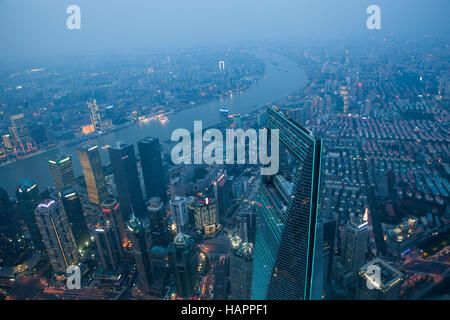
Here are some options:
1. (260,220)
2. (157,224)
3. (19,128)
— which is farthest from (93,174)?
(260,220)

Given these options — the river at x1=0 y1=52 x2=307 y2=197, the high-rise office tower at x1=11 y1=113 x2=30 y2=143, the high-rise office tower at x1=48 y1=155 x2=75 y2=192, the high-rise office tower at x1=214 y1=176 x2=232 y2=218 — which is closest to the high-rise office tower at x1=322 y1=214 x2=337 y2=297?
the high-rise office tower at x1=214 y1=176 x2=232 y2=218

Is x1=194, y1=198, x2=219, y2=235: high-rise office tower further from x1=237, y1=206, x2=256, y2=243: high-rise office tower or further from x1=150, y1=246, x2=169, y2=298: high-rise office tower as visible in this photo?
x1=237, y1=206, x2=256, y2=243: high-rise office tower

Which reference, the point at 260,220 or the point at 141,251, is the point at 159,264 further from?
the point at 260,220

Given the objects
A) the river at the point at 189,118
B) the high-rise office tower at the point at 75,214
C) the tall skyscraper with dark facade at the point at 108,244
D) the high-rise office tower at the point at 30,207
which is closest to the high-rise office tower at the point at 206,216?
the tall skyscraper with dark facade at the point at 108,244

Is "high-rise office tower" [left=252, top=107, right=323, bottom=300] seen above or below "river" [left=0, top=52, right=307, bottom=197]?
above

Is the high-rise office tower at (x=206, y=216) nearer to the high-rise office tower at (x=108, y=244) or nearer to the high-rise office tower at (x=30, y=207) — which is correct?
the high-rise office tower at (x=108, y=244)
